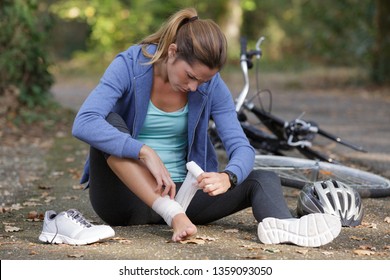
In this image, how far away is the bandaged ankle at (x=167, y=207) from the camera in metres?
4.14

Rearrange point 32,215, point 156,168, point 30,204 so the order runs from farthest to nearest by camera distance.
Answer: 1. point 30,204
2. point 32,215
3. point 156,168

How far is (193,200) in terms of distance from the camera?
4523mm

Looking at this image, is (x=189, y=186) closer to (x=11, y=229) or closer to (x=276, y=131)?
(x=11, y=229)

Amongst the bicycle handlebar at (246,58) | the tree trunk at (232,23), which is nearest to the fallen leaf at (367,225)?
the bicycle handlebar at (246,58)

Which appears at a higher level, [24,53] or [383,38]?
[383,38]

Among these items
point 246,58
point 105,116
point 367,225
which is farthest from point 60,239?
point 246,58

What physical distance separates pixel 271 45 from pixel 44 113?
2063cm

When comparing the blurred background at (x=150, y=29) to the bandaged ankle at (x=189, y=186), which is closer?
the bandaged ankle at (x=189, y=186)

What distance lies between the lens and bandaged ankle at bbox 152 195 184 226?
4.14 meters

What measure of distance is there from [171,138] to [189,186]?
408 millimetres

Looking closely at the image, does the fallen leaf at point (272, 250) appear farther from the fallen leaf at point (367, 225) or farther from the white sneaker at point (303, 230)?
the fallen leaf at point (367, 225)

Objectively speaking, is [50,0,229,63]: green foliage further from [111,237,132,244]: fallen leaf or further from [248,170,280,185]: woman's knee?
[111,237,132,244]: fallen leaf

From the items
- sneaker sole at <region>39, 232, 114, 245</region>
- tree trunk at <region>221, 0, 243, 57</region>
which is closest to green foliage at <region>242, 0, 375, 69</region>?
tree trunk at <region>221, 0, 243, 57</region>
